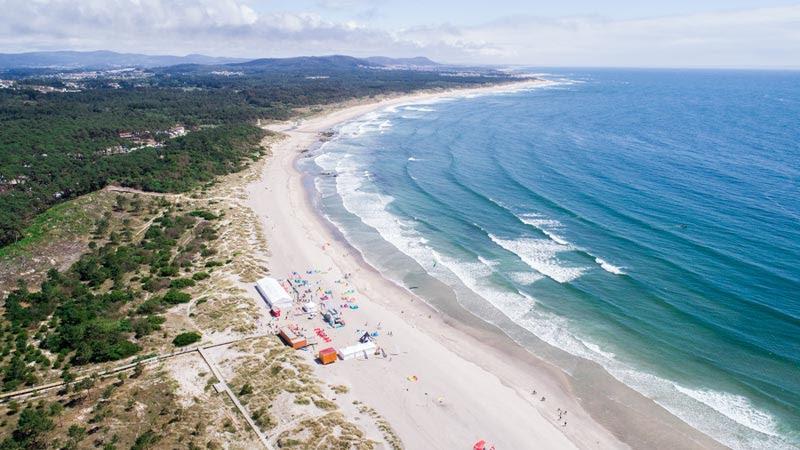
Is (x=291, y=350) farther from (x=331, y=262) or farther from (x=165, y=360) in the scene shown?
(x=331, y=262)

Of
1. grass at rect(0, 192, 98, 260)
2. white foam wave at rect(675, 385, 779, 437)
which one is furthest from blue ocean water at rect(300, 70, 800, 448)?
grass at rect(0, 192, 98, 260)

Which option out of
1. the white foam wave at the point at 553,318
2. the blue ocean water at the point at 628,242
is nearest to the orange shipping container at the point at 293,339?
the blue ocean water at the point at 628,242

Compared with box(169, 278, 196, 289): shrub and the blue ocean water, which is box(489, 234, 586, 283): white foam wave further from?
box(169, 278, 196, 289): shrub

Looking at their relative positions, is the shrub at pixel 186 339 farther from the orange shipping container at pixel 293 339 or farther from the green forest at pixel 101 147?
the green forest at pixel 101 147

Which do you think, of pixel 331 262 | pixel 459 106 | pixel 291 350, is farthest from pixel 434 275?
pixel 459 106

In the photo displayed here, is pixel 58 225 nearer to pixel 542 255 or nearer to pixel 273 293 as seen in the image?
pixel 273 293

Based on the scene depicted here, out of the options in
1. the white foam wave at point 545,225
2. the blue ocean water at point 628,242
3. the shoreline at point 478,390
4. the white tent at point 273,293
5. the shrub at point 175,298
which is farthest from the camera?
the white foam wave at point 545,225
